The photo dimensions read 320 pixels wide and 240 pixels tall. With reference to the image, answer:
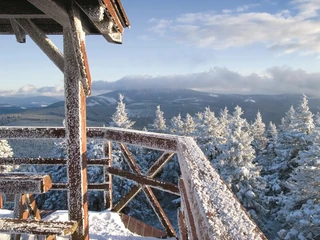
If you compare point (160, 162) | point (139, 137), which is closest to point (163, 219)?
point (160, 162)

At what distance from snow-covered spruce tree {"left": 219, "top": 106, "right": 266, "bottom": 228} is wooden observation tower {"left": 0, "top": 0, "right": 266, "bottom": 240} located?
52.4 feet

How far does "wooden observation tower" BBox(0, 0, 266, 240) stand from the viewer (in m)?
1.52

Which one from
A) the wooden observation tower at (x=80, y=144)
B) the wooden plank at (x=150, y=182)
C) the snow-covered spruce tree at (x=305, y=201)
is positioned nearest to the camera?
the wooden observation tower at (x=80, y=144)

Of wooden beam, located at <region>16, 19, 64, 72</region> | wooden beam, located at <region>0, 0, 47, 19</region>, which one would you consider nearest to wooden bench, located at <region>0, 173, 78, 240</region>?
wooden beam, located at <region>16, 19, 64, 72</region>

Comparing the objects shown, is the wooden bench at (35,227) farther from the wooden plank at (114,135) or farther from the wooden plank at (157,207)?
the wooden plank at (157,207)

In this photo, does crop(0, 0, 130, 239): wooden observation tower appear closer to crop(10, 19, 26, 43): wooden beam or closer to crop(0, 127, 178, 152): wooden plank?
crop(10, 19, 26, 43): wooden beam

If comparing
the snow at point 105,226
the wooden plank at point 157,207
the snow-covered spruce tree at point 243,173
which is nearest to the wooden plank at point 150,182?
the wooden plank at point 157,207

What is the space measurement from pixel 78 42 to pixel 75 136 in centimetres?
95

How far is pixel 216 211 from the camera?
47.4 inches

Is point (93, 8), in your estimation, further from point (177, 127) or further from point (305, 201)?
point (177, 127)

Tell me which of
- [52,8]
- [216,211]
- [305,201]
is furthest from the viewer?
[305,201]

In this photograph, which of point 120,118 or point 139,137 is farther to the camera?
point 120,118

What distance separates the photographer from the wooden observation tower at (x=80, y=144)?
4.98 ft

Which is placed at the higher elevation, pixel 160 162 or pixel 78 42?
pixel 78 42
